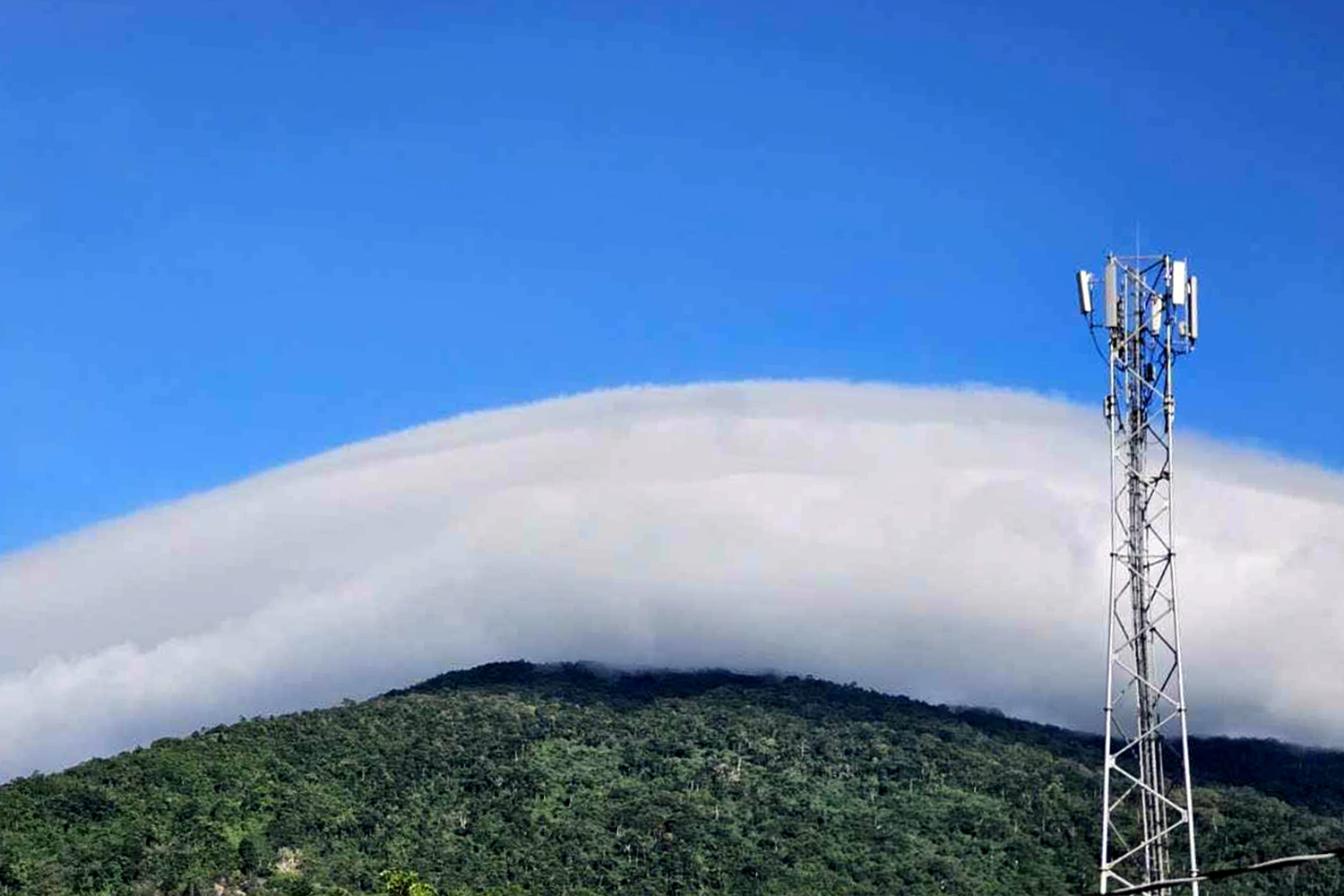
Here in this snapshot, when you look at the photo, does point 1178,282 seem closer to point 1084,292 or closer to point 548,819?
point 1084,292

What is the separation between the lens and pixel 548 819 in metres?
168

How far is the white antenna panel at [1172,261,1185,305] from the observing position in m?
44.6

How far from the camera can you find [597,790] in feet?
590

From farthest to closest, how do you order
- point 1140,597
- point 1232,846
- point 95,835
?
point 1232,846
point 95,835
point 1140,597

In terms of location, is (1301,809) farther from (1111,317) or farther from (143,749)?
(1111,317)

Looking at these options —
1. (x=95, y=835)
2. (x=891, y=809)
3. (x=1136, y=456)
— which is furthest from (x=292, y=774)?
(x=1136, y=456)

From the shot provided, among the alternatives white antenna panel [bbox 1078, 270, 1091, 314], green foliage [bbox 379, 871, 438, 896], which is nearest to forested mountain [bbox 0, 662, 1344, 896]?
green foliage [bbox 379, 871, 438, 896]

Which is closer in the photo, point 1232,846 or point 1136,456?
point 1136,456

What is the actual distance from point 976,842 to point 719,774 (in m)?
28.9

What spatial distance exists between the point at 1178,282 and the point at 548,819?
13060cm

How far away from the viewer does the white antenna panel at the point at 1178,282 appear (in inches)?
1754

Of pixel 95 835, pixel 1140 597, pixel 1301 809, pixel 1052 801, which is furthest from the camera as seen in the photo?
pixel 1301 809

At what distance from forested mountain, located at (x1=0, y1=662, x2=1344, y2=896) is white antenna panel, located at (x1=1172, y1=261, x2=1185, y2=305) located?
92952 mm

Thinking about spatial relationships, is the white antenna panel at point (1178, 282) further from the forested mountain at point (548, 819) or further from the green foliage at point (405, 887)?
the forested mountain at point (548, 819)
